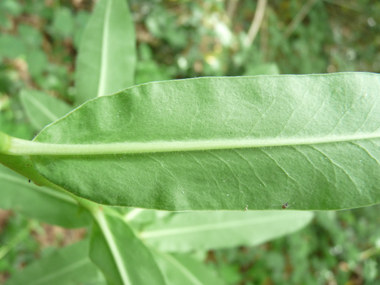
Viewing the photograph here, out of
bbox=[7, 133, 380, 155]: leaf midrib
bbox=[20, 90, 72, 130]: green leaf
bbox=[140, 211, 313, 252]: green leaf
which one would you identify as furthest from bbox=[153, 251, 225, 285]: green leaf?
bbox=[7, 133, 380, 155]: leaf midrib

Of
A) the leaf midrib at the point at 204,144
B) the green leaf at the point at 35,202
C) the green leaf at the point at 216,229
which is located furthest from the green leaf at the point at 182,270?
the leaf midrib at the point at 204,144

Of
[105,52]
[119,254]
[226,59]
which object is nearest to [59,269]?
[119,254]

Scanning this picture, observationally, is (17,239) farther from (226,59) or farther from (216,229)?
(226,59)

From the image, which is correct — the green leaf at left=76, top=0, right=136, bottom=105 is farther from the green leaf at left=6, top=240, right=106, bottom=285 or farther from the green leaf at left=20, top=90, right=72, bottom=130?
the green leaf at left=6, top=240, right=106, bottom=285

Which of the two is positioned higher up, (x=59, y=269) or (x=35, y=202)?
(x=35, y=202)

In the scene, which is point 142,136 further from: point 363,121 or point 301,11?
point 301,11

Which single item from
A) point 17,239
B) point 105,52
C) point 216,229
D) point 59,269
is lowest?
point 17,239

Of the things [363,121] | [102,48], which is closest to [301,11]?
[102,48]
